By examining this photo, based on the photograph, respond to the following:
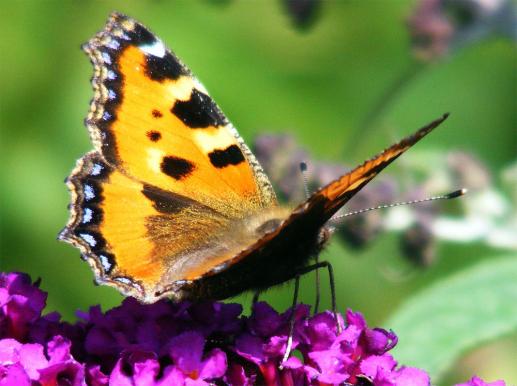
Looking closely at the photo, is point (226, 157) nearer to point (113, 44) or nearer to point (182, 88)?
point (182, 88)

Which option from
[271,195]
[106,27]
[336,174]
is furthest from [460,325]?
[106,27]

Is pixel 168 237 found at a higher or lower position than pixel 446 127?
lower

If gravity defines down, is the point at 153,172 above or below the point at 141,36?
below

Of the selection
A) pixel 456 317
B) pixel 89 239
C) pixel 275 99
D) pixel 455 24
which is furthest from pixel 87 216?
pixel 275 99

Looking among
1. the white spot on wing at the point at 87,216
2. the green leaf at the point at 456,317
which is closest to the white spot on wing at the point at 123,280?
the white spot on wing at the point at 87,216

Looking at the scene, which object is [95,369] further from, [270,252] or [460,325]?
[460,325]

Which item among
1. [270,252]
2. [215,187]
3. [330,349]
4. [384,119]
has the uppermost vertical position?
[384,119]

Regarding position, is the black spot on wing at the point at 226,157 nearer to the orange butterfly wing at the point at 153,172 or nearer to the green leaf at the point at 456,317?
the orange butterfly wing at the point at 153,172
